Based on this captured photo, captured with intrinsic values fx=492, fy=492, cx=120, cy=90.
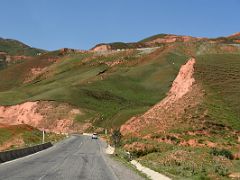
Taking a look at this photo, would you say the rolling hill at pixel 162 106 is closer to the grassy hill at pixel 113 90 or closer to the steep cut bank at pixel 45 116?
the steep cut bank at pixel 45 116

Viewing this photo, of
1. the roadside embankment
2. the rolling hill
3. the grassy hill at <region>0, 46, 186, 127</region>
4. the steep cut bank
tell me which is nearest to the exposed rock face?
the rolling hill

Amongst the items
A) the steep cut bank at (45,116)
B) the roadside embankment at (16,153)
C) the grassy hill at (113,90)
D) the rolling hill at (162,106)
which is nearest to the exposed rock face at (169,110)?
the rolling hill at (162,106)

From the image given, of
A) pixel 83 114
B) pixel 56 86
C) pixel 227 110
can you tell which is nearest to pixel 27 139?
pixel 227 110

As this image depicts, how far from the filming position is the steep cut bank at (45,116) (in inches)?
5763

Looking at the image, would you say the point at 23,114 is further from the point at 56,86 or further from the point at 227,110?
the point at 227,110

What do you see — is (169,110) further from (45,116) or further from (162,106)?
(45,116)

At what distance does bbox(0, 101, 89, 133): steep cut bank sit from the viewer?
480 feet

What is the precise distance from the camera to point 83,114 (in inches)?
5802

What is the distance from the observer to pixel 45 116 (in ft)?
494

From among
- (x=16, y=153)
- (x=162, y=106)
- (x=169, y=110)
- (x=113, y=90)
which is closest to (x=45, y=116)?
(x=113, y=90)

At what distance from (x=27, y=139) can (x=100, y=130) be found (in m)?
57.0

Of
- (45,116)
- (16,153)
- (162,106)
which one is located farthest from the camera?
(45,116)

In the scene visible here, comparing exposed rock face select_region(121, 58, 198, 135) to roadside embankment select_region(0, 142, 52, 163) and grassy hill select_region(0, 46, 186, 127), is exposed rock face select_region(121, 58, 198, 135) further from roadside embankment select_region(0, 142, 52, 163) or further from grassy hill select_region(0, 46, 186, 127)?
grassy hill select_region(0, 46, 186, 127)

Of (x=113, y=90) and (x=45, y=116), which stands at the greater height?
(x=113, y=90)
